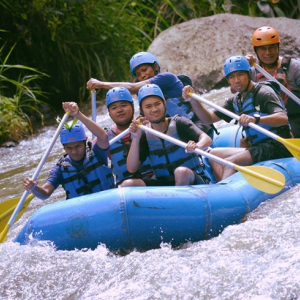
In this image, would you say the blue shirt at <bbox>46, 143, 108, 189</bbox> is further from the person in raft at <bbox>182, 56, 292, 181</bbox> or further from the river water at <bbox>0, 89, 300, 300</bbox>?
the person in raft at <bbox>182, 56, 292, 181</bbox>

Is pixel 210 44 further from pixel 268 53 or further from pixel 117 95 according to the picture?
pixel 117 95

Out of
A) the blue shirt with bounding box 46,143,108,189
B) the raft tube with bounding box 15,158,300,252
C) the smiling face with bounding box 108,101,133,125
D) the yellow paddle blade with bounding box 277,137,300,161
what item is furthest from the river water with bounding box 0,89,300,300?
the smiling face with bounding box 108,101,133,125

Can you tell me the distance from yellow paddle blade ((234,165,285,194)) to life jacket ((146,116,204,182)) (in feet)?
1.26

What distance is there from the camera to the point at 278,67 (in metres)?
6.33

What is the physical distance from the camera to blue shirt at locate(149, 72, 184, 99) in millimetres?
6023

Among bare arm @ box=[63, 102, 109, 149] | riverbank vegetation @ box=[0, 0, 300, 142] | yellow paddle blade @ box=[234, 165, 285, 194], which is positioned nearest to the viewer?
yellow paddle blade @ box=[234, 165, 285, 194]

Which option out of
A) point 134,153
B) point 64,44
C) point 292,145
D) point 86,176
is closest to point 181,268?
point 134,153

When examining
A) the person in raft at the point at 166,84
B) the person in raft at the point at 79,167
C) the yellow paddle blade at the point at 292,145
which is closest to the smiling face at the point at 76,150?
the person in raft at the point at 79,167

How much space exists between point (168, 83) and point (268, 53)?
3.07ft

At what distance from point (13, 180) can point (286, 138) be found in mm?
3308

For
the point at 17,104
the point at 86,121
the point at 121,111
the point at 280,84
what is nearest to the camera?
the point at 86,121

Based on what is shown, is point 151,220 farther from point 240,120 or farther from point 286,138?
point 286,138

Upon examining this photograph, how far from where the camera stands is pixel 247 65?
5.76 m

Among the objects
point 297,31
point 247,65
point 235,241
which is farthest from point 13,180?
point 297,31
